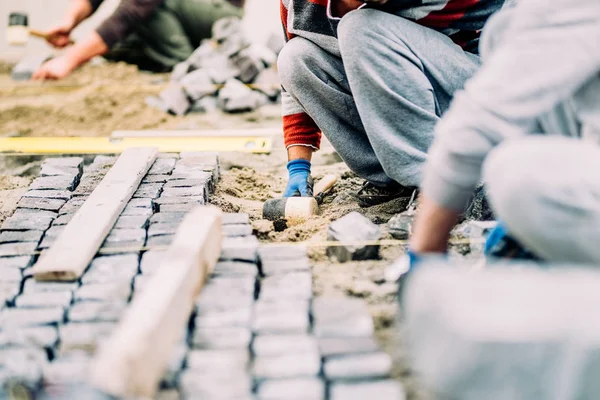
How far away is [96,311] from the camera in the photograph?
5.71ft

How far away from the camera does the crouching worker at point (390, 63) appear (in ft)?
7.64

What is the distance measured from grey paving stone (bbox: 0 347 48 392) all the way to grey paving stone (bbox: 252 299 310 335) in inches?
20.9

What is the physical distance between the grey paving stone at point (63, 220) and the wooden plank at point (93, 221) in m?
0.08

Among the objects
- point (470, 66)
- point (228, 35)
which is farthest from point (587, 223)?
point (228, 35)

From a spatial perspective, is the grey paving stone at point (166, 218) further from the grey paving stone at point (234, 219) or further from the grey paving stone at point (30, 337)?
the grey paving stone at point (30, 337)

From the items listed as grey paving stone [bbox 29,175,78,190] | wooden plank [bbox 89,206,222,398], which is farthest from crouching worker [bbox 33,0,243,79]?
wooden plank [bbox 89,206,222,398]

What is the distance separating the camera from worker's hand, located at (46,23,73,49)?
194 inches

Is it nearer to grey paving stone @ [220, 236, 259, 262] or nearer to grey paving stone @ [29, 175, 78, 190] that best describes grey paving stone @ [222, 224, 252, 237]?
grey paving stone @ [220, 236, 259, 262]

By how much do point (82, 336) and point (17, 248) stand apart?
2.26 ft

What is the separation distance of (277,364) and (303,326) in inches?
6.2

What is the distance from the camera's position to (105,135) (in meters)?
3.84

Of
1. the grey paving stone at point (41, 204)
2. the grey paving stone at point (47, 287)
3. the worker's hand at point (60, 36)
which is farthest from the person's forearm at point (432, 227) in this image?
the worker's hand at point (60, 36)

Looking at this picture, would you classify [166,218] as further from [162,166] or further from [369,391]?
[369,391]

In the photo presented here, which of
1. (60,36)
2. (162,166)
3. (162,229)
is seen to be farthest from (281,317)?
(60,36)
